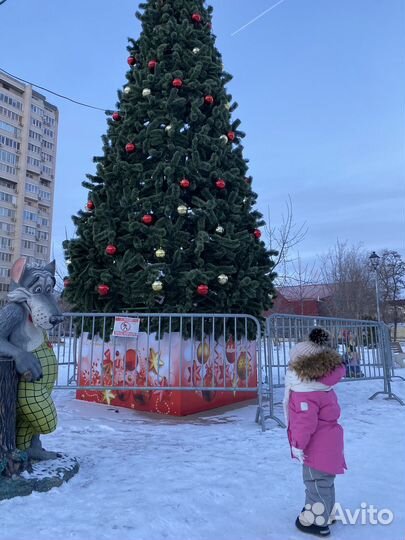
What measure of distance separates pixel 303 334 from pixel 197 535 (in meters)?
4.82

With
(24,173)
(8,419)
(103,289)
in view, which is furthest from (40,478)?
(24,173)

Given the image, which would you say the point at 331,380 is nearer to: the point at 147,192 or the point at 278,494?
the point at 278,494

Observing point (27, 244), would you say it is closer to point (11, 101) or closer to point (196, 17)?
point (11, 101)

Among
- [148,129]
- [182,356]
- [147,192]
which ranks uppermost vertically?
[148,129]

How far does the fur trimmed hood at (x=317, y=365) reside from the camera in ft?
9.49

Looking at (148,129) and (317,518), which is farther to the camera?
(148,129)

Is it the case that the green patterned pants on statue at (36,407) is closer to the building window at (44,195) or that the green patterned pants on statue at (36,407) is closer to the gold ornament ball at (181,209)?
the gold ornament ball at (181,209)

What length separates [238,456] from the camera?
14.4ft

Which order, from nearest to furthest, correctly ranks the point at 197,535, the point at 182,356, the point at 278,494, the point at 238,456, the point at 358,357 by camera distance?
1. the point at 197,535
2. the point at 278,494
3. the point at 238,456
4. the point at 182,356
5. the point at 358,357

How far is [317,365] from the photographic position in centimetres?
290

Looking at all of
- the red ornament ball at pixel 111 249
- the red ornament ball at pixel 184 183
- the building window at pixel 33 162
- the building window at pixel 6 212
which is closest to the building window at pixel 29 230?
the building window at pixel 6 212

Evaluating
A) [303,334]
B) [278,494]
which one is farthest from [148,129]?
[278,494]

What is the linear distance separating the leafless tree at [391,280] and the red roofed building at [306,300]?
5.46m

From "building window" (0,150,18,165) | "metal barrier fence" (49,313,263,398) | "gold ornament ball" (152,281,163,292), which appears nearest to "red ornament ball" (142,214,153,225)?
"gold ornament ball" (152,281,163,292)
